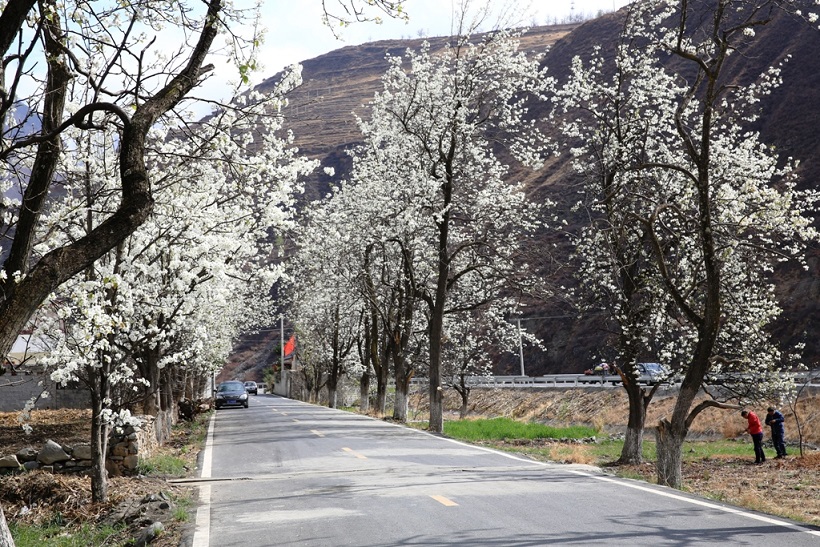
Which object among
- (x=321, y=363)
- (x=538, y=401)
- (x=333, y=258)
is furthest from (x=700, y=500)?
(x=321, y=363)

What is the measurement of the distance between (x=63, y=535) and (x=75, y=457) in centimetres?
354

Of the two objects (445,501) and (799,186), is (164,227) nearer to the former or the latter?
(445,501)

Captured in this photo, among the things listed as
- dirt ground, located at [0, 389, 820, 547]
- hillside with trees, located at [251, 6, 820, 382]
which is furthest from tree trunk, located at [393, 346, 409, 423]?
hillside with trees, located at [251, 6, 820, 382]

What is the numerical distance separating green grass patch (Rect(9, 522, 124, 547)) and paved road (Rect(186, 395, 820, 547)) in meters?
1.09

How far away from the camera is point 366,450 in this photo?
18984 millimetres

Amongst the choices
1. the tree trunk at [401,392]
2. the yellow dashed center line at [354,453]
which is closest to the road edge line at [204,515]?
the yellow dashed center line at [354,453]

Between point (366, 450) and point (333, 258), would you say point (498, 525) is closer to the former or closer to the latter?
point (366, 450)

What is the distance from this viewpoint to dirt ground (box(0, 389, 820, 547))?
470 inches

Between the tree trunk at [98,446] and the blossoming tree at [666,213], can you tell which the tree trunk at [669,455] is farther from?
the tree trunk at [98,446]

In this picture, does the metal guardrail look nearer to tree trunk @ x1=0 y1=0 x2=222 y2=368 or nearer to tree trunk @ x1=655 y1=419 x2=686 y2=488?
tree trunk @ x1=655 y1=419 x2=686 y2=488

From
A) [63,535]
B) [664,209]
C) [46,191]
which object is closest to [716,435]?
[664,209]

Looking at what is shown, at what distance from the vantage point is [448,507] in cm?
1016

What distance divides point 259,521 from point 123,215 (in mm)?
4554

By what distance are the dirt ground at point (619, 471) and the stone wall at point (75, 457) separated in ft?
1.71
